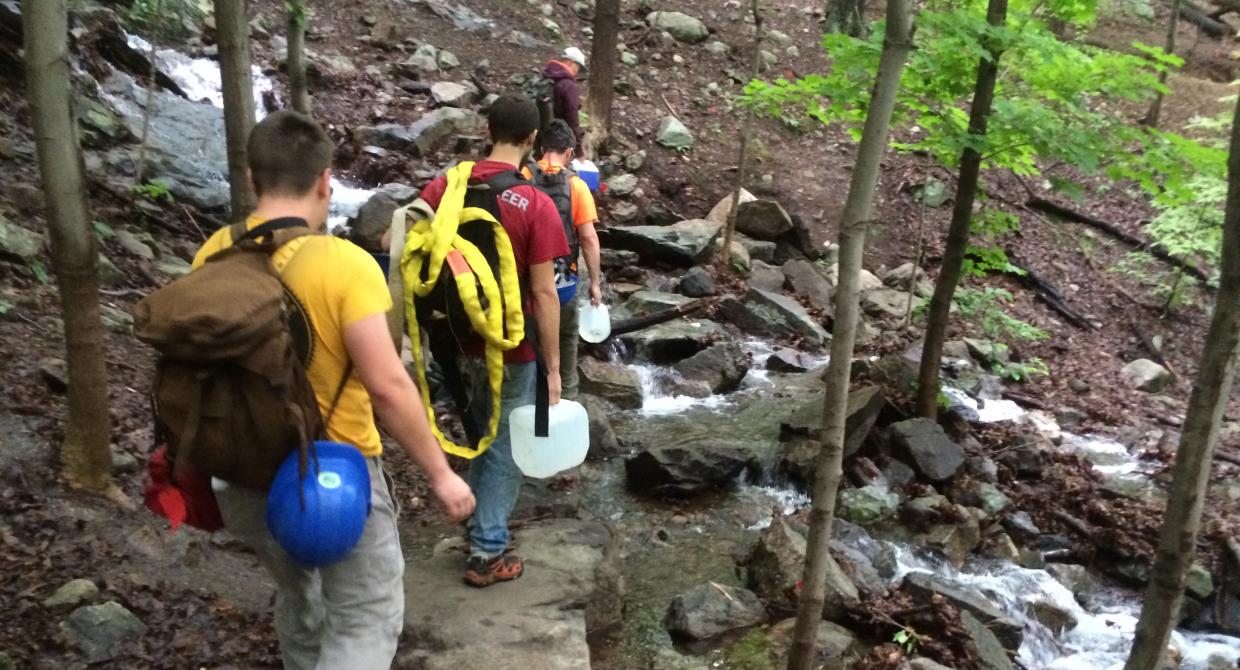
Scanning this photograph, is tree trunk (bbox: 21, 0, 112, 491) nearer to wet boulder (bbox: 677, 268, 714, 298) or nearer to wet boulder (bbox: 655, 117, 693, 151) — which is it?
wet boulder (bbox: 677, 268, 714, 298)

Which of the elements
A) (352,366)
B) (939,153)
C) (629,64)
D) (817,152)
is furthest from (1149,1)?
(352,366)

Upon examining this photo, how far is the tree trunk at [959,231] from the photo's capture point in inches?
271

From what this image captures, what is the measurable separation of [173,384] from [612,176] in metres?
11.6

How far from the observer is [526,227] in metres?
3.69

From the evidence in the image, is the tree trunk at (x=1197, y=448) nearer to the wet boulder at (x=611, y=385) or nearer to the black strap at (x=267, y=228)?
the black strap at (x=267, y=228)

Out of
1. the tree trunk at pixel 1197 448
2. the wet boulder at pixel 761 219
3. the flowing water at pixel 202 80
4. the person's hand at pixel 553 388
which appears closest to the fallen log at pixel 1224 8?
the wet boulder at pixel 761 219

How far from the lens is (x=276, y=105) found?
40.9 ft

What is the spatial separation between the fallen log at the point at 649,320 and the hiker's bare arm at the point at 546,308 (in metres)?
5.86

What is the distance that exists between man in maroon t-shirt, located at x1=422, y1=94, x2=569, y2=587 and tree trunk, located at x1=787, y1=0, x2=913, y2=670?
4.01 ft

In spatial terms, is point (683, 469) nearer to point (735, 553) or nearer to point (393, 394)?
point (735, 553)

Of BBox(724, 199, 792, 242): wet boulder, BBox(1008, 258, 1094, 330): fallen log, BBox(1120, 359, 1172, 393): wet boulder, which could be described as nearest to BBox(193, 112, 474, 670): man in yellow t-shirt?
BBox(724, 199, 792, 242): wet boulder

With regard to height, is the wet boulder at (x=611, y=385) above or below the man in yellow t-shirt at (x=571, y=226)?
below

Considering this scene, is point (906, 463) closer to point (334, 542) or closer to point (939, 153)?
point (939, 153)

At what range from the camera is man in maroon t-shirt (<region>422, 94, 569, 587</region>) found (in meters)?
3.70
